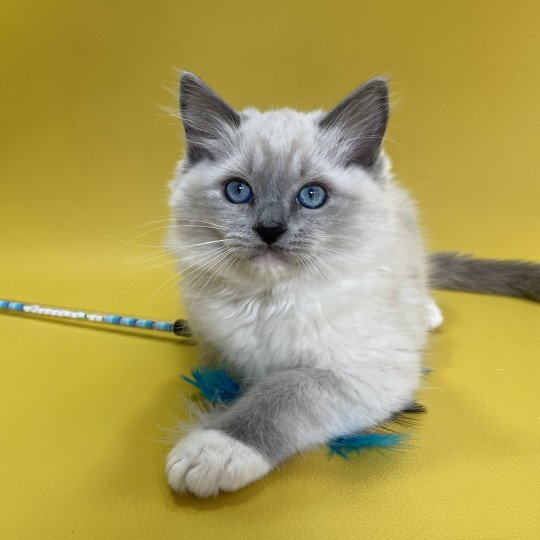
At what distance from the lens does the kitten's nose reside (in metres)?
1.16

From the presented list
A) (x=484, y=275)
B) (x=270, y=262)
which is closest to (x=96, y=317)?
(x=270, y=262)

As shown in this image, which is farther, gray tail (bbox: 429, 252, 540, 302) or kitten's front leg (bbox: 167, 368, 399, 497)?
gray tail (bbox: 429, 252, 540, 302)

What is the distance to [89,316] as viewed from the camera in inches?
74.9

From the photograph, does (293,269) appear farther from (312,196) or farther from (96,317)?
(96,317)

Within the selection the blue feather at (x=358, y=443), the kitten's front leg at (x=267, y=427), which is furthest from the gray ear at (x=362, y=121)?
the blue feather at (x=358, y=443)

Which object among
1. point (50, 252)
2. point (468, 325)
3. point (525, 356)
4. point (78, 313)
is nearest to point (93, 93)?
point (50, 252)

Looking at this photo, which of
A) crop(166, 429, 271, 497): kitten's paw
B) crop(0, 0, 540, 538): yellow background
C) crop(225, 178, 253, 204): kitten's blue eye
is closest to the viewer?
crop(166, 429, 271, 497): kitten's paw

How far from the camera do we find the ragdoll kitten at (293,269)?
1.18 meters

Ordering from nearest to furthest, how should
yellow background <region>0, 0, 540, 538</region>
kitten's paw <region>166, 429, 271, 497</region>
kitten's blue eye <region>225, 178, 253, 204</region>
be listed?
kitten's paw <region>166, 429, 271, 497</region> → kitten's blue eye <region>225, 178, 253, 204</region> → yellow background <region>0, 0, 540, 538</region>

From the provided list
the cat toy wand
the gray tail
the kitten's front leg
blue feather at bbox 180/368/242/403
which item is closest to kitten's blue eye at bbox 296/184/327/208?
the kitten's front leg

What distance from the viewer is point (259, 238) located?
117 cm

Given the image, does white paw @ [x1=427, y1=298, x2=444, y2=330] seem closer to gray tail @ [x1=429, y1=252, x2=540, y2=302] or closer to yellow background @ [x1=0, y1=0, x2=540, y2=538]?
yellow background @ [x1=0, y1=0, x2=540, y2=538]

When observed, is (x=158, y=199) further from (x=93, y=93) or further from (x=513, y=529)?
(x=513, y=529)

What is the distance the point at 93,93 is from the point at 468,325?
1.83 meters
